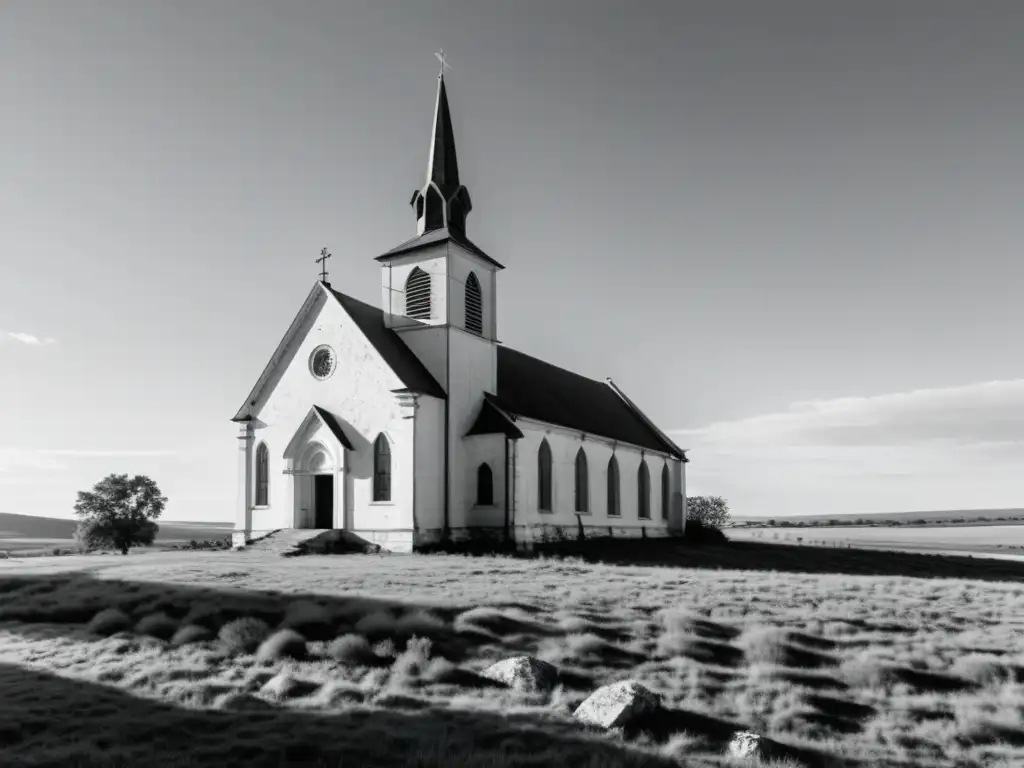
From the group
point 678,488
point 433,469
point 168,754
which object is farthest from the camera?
point 678,488

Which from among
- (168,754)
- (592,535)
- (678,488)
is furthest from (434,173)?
(168,754)

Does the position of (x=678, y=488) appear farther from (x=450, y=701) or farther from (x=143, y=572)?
(x=450, y=701)

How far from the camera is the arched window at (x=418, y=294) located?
37.1m

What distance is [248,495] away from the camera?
36469 millimetres

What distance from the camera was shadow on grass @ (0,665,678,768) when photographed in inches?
417

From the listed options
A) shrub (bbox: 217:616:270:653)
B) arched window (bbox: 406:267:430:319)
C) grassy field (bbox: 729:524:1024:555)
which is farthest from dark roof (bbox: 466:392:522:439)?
grassy field (bbox: 729:524:1024:555)

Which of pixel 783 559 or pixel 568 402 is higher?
pixel 568 402

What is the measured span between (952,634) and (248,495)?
88.8 feet

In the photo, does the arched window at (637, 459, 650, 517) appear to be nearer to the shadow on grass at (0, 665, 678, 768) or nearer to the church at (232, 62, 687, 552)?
the church at (232, 62, 687, 552)

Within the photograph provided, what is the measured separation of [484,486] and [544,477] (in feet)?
13.0

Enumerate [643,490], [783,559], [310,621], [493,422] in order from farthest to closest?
[643,490]
[783,559]
[493,422]
[310,621]

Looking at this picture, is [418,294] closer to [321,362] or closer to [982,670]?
[321,362]

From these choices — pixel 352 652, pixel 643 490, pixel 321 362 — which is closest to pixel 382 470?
pixel 321 362

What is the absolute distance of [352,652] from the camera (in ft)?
49.4
